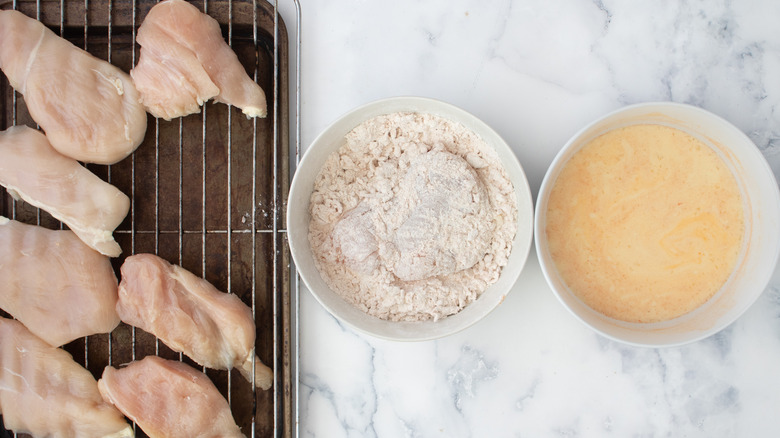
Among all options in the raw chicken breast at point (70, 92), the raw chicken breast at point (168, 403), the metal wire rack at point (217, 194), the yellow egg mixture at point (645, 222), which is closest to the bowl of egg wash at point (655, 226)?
the yellow egg mixture at point (645, 222)

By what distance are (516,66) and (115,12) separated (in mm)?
889

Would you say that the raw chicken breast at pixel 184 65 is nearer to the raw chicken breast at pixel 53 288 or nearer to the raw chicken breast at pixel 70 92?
the raw chicken breast at pixel 70 92

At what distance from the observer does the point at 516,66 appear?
1.25 meters

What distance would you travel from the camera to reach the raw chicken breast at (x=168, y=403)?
3.86 ft

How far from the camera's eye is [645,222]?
1152mm

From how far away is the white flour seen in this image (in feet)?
3.62

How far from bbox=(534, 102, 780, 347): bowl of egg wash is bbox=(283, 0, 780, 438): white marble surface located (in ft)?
0.34

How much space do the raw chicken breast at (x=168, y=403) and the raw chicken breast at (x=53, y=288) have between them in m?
0.15

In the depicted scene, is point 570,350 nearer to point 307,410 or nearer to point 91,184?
point 307,410

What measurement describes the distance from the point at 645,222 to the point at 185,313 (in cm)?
97

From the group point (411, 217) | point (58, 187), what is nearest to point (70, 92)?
point (58, 187)

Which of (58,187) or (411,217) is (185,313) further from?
(411,217)

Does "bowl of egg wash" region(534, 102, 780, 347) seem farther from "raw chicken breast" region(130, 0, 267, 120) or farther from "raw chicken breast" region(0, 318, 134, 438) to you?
"raw chicken breast" region(0, 318, 134, 438)

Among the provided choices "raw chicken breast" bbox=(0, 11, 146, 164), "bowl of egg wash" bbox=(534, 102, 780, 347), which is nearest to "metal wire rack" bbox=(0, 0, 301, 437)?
"raw chicken breast" bbox=(0, 11, 146, 164)
